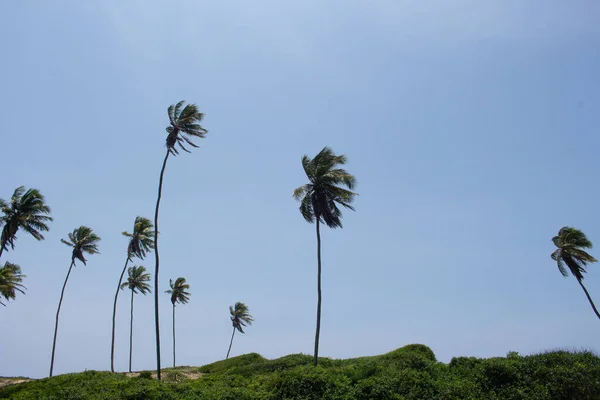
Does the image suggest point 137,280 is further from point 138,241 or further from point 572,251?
point 572,251

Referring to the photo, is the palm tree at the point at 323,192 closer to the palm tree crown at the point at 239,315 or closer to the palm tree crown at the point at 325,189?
the palm tree crown at the point at 325,189

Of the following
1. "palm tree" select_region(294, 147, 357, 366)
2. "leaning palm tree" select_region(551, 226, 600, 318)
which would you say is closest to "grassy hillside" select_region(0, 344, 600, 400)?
"palm tree" select_region(294, 147, 357, 366)

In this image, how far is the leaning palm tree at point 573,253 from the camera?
40.7 meters

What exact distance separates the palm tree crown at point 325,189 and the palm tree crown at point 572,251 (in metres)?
25.0

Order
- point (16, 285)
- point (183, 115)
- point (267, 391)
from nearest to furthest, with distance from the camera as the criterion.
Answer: point (267, 391) < point (183, 115) < point (16, 285)

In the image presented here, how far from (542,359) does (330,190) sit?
17.5 metres

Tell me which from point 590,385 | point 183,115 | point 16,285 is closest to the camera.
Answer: point 590,385

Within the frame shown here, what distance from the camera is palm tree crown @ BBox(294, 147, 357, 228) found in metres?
31.8

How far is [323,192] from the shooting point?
32.1m

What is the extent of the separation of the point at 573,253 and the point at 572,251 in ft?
0.71

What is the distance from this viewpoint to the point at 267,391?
23.2m

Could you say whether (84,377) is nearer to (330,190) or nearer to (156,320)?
(156,320)

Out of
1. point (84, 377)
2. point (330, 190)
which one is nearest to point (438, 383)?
point (330, 190)

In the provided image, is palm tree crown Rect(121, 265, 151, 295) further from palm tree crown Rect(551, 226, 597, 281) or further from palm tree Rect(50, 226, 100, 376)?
palm tree crown Rect(551, 226, 597, 281)
